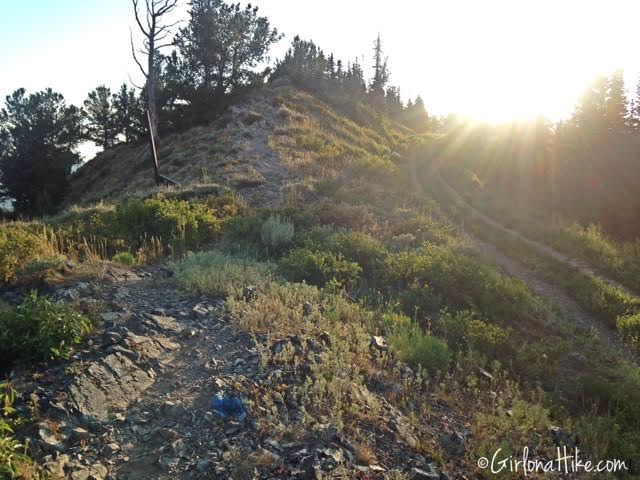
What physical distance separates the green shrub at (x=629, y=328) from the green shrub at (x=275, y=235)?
8.28m

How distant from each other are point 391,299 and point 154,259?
5248 mm

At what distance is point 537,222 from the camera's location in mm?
20109

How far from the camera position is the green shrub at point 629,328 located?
400 inches

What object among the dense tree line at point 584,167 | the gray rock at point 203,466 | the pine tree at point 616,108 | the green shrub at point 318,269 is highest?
the pine tree at point 616,108

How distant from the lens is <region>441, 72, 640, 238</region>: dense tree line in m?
21.7

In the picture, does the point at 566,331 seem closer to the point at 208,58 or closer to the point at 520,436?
the point at 520,436

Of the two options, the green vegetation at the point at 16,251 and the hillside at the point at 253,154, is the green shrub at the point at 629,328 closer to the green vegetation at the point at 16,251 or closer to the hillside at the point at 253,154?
the hillside at the point at 253,154

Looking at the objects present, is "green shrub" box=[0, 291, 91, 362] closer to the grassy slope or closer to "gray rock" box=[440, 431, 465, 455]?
"gray rock" box=[440, 431, 465, 455]

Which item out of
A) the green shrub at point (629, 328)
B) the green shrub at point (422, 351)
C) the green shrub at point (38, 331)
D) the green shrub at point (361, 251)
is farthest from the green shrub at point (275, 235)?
the green shrub at point (629, 328)

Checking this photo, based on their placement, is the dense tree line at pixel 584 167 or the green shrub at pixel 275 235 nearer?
the green shrub at pixel 275 235

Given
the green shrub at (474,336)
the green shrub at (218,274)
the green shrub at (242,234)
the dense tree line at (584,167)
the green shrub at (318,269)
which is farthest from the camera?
the dense tree line at (584,167)

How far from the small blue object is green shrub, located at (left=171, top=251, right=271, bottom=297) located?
269cm

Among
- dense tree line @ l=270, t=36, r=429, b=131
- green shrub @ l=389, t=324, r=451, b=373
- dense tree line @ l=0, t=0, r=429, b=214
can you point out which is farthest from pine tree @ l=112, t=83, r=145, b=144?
green shrub @ l=389, t=324, r=451, b=373

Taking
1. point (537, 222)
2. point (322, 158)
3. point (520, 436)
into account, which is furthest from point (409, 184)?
point (520, 436)
